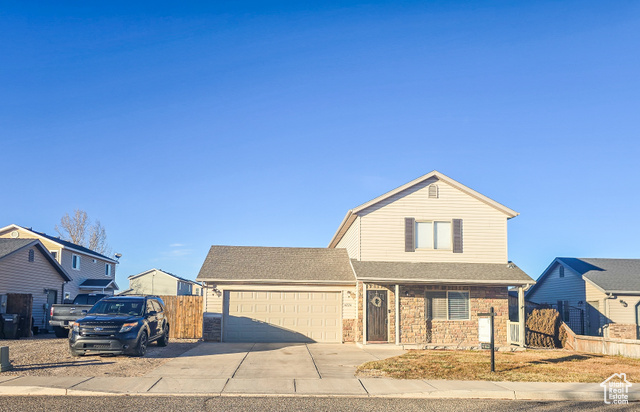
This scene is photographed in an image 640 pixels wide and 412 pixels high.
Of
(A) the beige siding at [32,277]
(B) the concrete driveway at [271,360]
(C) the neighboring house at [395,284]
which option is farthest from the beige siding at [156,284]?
(B) the concrete driveway at [271,360]

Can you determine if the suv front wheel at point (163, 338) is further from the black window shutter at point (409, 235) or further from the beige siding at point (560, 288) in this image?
the beige siding at point (560, 288)

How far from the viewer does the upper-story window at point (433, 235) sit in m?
23.8

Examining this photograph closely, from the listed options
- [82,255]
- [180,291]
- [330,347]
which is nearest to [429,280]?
[330,347]

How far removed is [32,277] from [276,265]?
1339 cm

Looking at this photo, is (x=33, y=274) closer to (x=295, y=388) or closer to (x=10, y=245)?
(x=10, y=245)

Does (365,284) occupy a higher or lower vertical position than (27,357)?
higher

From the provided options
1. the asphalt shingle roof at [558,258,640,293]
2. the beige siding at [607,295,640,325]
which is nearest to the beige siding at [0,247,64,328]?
the asphalt shingle roof at [558,258,640,293]

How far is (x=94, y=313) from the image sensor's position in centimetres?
1733

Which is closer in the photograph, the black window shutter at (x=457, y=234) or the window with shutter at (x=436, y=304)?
the window with shutter at (x=436, y=304)

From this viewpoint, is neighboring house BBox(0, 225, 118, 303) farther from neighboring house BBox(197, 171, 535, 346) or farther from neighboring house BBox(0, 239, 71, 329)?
neighboring house BBox(197, 171, 535, 346)

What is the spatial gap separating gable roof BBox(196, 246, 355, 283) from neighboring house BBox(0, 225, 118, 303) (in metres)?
14.0

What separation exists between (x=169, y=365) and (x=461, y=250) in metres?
13.3

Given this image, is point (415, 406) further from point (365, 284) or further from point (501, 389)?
point (365, 284)

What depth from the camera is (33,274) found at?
29500mm
